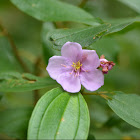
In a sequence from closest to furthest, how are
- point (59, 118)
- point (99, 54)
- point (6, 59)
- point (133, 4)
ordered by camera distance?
point (59, 118)
point (99, 54)
point (133, 4)
point (6, 59)

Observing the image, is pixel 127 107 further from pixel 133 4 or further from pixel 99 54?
pixel 133 4

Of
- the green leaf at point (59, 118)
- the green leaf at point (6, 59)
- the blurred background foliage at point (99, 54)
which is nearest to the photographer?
the green leaf at point (59, 118)

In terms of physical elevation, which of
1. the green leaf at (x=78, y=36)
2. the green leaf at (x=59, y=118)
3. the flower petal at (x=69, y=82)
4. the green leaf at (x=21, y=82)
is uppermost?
the green leaf at (x=78, y=36)

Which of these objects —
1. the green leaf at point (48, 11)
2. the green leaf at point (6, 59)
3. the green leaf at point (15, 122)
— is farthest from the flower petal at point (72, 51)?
the green leaf at point (6, 59)

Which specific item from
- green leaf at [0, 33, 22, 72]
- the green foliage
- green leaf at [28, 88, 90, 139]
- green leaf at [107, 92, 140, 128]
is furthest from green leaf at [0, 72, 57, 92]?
the green foliage

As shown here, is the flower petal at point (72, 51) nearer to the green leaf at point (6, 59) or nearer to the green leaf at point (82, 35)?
the green leaf at point (82, 35)

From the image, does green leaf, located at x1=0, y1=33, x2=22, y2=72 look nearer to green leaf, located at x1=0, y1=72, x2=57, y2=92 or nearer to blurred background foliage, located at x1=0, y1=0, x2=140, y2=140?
blurred background foliage, located at x1=0, y1=0, x2=140, y2=140

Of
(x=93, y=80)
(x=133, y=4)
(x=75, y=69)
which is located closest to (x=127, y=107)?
(x=93, y=80)
